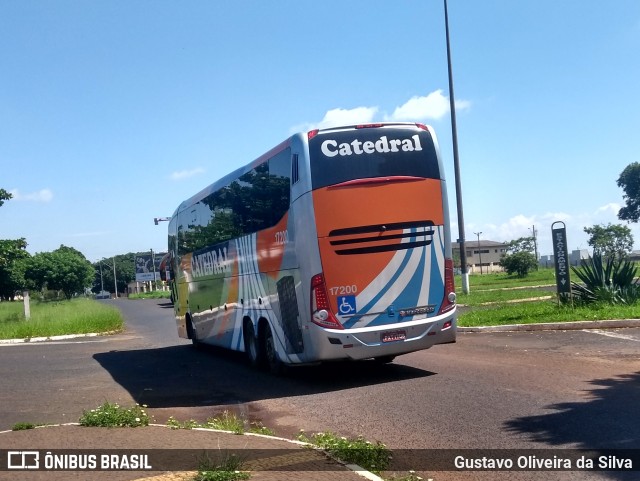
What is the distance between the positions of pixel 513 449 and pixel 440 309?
16.0ft

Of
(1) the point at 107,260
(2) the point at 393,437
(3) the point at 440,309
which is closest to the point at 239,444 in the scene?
(2) the point at 393,437

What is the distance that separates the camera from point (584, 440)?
22.7 ft

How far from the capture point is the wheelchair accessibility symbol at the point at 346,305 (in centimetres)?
1093

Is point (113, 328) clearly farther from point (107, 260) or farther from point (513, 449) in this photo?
point (107, 260)

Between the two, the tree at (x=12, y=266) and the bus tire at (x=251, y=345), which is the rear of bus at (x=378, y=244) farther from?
the tree at (x=12, y=266)

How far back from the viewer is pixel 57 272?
91625 millimetres

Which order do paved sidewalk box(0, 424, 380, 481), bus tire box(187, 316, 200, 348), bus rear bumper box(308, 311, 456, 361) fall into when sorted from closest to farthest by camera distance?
1. paved sidewalk box(0, 424, 380, 481)
2. bus rear bumper box(308, 311, 456, 361)
3. bus tire box(187, 316, 200, 348)

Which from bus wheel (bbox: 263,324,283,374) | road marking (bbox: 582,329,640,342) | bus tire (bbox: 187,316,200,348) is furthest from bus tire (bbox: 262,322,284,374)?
road marking (bbox: 582,329,640,342)

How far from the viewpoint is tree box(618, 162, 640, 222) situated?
96.9 metres

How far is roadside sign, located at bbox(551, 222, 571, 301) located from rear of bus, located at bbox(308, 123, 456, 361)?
7644 millimetres

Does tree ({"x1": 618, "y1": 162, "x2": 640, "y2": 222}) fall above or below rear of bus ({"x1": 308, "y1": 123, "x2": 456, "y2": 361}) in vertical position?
above

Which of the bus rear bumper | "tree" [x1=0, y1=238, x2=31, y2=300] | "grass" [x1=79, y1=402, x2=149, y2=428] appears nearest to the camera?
"grass" [x1=79, y1=402, x2=149, y2=428]

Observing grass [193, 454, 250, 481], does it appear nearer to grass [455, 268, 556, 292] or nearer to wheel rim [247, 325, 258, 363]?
wheel rim [247, 325, 258, 363]

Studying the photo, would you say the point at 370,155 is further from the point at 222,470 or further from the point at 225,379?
the point at 222,470
